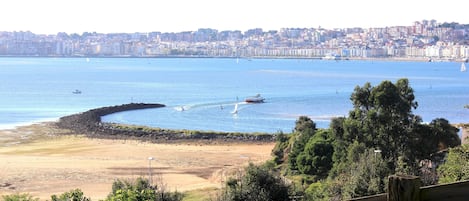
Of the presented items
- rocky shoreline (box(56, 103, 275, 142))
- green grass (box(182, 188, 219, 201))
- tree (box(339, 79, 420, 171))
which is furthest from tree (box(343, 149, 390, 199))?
rocky shoreline (box(56, 103, 275, 142))

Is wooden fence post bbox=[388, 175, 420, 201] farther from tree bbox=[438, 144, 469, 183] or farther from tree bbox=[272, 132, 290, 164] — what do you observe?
tree bbox=[272, 132, 290, 164]

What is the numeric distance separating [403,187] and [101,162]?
29.6 m

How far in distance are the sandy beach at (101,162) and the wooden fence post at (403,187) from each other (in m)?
20.1

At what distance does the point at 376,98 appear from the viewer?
19.5 metres

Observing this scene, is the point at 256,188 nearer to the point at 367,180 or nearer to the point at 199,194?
the point at 367,180

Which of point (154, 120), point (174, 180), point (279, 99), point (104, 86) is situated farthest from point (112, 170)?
point (104, 86)

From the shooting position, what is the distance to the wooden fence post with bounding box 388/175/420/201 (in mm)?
2072

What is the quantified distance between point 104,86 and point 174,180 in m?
67.0

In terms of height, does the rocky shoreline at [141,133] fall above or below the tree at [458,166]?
below

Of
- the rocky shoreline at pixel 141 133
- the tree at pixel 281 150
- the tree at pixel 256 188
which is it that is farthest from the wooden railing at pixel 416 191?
the rocky shoreline at pixel 141 133

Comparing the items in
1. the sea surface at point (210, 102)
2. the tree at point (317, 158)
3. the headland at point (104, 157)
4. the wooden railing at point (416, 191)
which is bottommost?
the sea surface at point (210, 102)

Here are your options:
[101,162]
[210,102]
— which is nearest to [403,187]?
[101,162]

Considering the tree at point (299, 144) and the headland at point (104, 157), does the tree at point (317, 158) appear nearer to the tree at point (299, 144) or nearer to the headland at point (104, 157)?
the tree at point (299, 144)

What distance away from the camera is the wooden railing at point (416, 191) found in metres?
2.08
